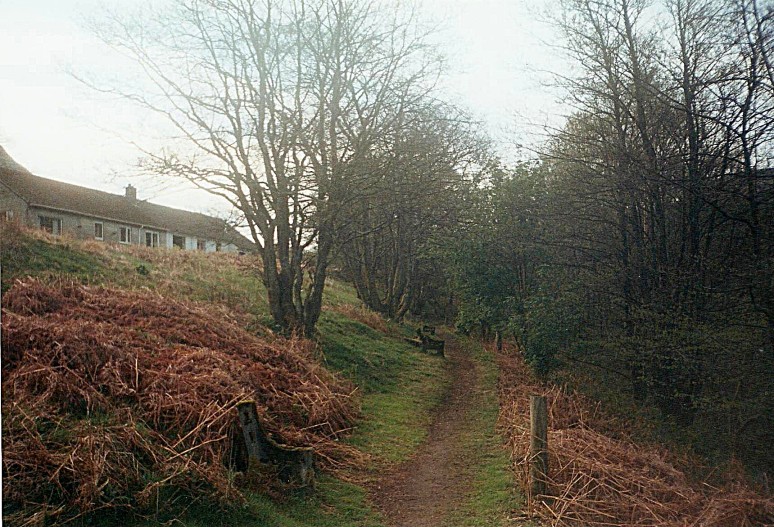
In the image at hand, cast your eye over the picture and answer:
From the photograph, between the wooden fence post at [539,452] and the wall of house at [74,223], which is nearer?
the wooden fence post at [539,452]

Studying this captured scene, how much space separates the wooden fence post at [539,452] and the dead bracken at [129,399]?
2001 mm

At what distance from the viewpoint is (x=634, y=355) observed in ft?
31.0

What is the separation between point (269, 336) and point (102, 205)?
455 cm

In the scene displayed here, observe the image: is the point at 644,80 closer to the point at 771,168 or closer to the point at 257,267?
the point at 771,168

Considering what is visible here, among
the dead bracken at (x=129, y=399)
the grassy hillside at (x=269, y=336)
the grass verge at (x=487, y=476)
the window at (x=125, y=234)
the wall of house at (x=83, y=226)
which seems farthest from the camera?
the window at (x=125, y=234)

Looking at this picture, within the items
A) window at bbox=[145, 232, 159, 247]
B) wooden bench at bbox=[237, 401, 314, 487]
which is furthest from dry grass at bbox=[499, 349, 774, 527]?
window at bbox=[145, 232, 159, 247]

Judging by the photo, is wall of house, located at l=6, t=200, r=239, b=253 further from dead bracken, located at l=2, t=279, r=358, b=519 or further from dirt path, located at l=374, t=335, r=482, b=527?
dirt path, located at l=374, t=335, r=482, b=527

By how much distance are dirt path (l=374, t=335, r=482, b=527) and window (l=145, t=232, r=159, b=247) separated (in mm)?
8838

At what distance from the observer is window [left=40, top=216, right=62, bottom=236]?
10141 millimetres

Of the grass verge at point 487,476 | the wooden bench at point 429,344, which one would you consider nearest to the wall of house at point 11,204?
the grass verge at point 487,476

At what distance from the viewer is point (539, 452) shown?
568 cm

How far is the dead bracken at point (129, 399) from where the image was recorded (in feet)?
15.0

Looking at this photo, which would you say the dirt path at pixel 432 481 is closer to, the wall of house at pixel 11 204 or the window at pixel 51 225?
the wall of house at pixel 11 204

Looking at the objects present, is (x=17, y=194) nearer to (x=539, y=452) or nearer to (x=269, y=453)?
(x=269, y=453)
